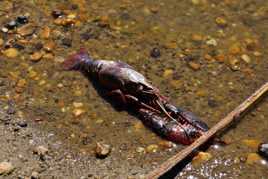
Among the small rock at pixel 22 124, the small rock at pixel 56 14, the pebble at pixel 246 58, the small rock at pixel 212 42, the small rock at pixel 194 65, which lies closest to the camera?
the small rock at pixel 22 124

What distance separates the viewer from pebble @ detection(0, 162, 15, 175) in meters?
5.74

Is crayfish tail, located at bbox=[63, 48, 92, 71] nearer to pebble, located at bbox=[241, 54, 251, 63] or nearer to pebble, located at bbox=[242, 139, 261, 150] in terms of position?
pebble, located at bbox=[241, 54, 251, 63]

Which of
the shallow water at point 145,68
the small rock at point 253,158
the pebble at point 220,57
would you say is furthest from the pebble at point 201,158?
the pebble at point 220,57

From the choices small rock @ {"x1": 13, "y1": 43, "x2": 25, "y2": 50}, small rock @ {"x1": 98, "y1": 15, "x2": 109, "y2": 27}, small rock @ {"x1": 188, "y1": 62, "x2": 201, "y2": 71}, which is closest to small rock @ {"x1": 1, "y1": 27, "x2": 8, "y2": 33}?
small rock @ {"x1": 13, "y1": 43, "x2": 25, "y2": 50}

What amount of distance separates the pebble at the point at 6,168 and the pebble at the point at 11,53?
1883 mm

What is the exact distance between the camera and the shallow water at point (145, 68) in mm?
6047

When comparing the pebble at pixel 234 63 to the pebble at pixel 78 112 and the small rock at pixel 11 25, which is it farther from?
the small rock at pixel 11 25

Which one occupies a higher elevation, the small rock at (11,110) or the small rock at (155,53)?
the small rock at (155,53)

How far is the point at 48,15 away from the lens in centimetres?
775

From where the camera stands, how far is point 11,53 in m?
7.14

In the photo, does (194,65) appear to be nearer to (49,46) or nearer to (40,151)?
(49,46)

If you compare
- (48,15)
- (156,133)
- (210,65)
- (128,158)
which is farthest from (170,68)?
(48,15)

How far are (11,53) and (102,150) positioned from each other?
2207 mm

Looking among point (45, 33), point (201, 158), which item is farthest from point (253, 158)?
point (45, 33)
